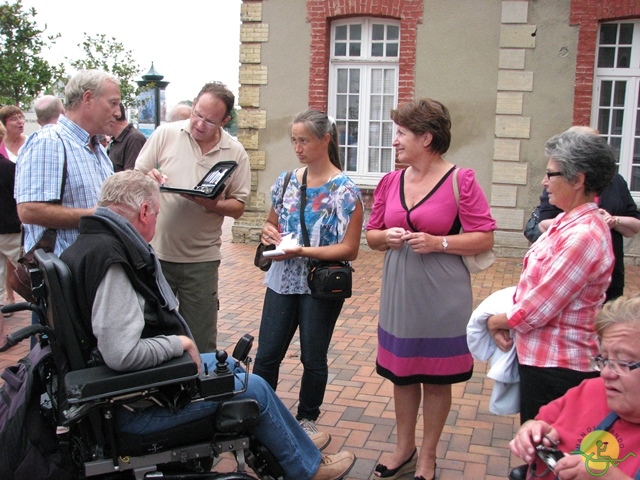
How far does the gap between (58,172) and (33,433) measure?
4.37 feet

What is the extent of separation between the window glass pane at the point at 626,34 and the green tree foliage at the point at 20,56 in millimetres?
11241

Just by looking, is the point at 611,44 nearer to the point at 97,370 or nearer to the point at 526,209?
the point at 526,209

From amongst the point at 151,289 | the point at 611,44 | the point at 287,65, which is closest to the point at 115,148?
the point at 151,289

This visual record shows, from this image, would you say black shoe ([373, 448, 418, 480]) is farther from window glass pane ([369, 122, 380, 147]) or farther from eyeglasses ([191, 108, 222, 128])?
window glass pane ([369, 122, 380, 147])

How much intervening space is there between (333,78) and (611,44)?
394 cm

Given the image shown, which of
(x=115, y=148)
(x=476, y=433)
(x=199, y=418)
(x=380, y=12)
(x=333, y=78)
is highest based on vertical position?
(x=380, y=12)

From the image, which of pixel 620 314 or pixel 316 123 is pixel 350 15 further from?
pixel 620 314

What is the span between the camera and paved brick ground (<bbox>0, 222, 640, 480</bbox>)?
379cm

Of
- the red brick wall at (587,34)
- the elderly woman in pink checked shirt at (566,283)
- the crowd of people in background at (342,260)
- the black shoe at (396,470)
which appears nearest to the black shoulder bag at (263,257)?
the crowd of people in background at (342,260)

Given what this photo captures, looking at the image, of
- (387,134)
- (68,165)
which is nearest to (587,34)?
(387,134)

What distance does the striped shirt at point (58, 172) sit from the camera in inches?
131

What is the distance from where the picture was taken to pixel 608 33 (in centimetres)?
964

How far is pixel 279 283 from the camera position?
376 cm

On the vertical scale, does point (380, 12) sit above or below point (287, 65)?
above
